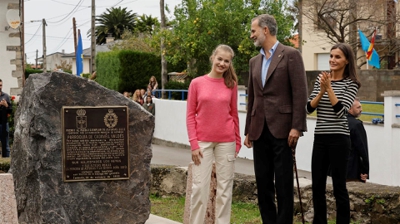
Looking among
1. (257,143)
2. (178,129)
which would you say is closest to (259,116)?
(257,143)

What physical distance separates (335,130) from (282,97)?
22.3 inches

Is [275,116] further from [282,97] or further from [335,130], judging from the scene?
[335,130]

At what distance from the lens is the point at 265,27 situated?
6988 millimetres

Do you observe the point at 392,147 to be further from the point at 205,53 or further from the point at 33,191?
the point at 205,53

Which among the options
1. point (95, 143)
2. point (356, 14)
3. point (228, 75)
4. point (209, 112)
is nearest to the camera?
point (209, 112)

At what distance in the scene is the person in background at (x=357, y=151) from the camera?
335 inches

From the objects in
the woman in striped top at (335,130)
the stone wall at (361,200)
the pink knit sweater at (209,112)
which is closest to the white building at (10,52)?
the stone wall at (361,200)

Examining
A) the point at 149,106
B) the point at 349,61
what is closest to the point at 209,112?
the point at 349,61

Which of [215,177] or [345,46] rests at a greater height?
[345,46]

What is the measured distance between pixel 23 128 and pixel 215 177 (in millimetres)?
2084

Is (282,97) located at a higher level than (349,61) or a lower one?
lower

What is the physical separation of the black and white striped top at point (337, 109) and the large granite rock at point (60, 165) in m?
2.07

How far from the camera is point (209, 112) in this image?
7191 mm

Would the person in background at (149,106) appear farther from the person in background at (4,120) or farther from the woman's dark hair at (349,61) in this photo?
the woman's dark hair at (349,61)
